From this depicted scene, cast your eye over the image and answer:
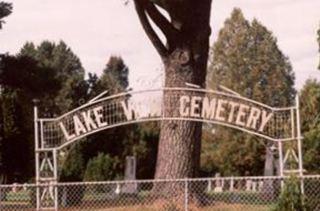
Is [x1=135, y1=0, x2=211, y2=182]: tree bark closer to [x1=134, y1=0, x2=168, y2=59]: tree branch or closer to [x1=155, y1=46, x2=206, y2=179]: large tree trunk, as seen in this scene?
[x1=155, y1=46, x2=206, y2=179]: large tree trunk

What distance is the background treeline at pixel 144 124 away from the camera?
27312 millimetres

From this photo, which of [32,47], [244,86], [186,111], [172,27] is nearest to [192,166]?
[186,111]

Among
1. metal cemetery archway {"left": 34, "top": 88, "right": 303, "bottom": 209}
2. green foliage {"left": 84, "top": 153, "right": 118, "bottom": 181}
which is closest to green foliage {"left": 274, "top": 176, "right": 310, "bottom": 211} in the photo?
metal cemetery archway {"left": 34, "top": 88, "right": 303, "bottom": 209}

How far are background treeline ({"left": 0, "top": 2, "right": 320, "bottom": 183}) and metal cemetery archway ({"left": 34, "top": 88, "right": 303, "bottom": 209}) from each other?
421cm

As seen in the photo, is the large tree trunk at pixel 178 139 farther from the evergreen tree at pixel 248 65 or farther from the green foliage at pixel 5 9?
the evergreen tree at pixel 248 65

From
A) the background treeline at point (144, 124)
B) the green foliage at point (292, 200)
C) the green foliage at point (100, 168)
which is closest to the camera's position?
the green foliage at point (292, 200)

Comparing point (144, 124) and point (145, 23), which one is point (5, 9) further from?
point (144, 124)

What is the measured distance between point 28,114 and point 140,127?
13.9 meters

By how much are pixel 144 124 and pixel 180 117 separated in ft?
104

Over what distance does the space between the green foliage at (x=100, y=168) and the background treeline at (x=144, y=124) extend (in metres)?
0.04

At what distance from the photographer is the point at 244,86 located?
50625 mm

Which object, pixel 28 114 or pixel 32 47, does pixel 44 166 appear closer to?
pixel 28 114

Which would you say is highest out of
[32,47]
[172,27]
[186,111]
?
[32,47]

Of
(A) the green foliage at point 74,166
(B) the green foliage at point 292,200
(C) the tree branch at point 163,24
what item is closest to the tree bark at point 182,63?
(C) the tree branch at point 163,24
